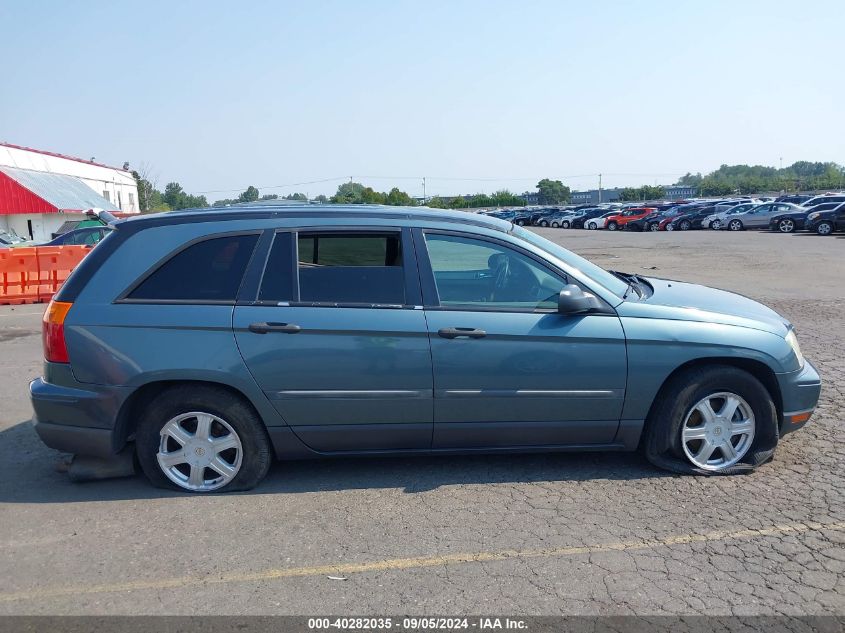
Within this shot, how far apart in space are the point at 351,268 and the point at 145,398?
1.56 metres

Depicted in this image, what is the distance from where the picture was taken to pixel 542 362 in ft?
14.3

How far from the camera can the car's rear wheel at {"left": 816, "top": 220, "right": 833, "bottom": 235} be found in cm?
3123

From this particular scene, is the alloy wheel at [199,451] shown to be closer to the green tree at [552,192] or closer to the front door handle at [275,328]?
the front door handle at [275,328]

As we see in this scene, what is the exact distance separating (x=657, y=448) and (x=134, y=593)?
3.20m

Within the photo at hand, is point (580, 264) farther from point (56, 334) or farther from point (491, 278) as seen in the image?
point (56, 334)

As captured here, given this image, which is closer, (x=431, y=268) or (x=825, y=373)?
(x=431, y=268)

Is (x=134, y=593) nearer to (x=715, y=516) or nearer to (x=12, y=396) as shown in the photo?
(x=715, y=516)

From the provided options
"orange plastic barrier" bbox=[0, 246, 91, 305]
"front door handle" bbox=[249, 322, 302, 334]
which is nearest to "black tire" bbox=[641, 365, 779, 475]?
"front door handle" bbox=[249, 322, 302, 334]

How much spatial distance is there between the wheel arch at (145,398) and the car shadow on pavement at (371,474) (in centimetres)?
42

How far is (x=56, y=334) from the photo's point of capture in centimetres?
438

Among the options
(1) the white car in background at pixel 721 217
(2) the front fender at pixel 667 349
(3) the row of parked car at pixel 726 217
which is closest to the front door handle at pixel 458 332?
(2) the front fender at pixel 667 349

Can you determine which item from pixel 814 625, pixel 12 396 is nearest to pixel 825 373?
pixel 814 625

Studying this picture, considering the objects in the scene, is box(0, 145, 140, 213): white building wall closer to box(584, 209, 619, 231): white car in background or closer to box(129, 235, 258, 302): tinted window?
box(584, 209, 619, 231): white car in background

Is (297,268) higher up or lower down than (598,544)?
higher up
